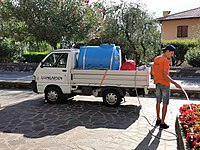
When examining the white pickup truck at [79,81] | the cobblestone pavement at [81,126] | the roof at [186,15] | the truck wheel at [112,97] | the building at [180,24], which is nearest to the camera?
the cobblestone pavement at [81,126]

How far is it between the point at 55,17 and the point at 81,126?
352 inches

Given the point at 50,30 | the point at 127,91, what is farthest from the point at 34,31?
the point at 127,91

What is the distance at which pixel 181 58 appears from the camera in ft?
68.5

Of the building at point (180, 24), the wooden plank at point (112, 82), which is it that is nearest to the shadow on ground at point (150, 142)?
the wooden plank at point (112, 82)

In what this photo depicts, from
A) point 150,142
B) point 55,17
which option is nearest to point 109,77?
point 150,142

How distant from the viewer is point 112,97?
8070 millimetres

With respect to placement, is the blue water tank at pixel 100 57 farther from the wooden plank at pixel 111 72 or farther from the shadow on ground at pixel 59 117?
the shadow on ground at pixel 59 117

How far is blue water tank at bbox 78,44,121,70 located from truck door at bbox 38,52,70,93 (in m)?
0.60

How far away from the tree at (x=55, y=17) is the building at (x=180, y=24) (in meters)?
17.3

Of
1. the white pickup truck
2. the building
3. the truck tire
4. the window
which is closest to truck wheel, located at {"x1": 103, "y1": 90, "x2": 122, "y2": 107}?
the white pickup truck

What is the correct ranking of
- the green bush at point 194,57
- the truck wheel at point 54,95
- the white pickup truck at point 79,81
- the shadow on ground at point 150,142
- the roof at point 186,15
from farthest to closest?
the roof at point 186,15 < the green bush at point 194,57 < the truck wheel at point 54,95 < the white pickup truck at point 79,81 < the shadow on ground at point 150,142

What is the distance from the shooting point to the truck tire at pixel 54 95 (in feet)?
27.8

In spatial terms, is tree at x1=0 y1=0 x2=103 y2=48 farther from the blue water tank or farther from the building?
the building

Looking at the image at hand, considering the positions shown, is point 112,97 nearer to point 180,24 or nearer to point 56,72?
point 56,72
